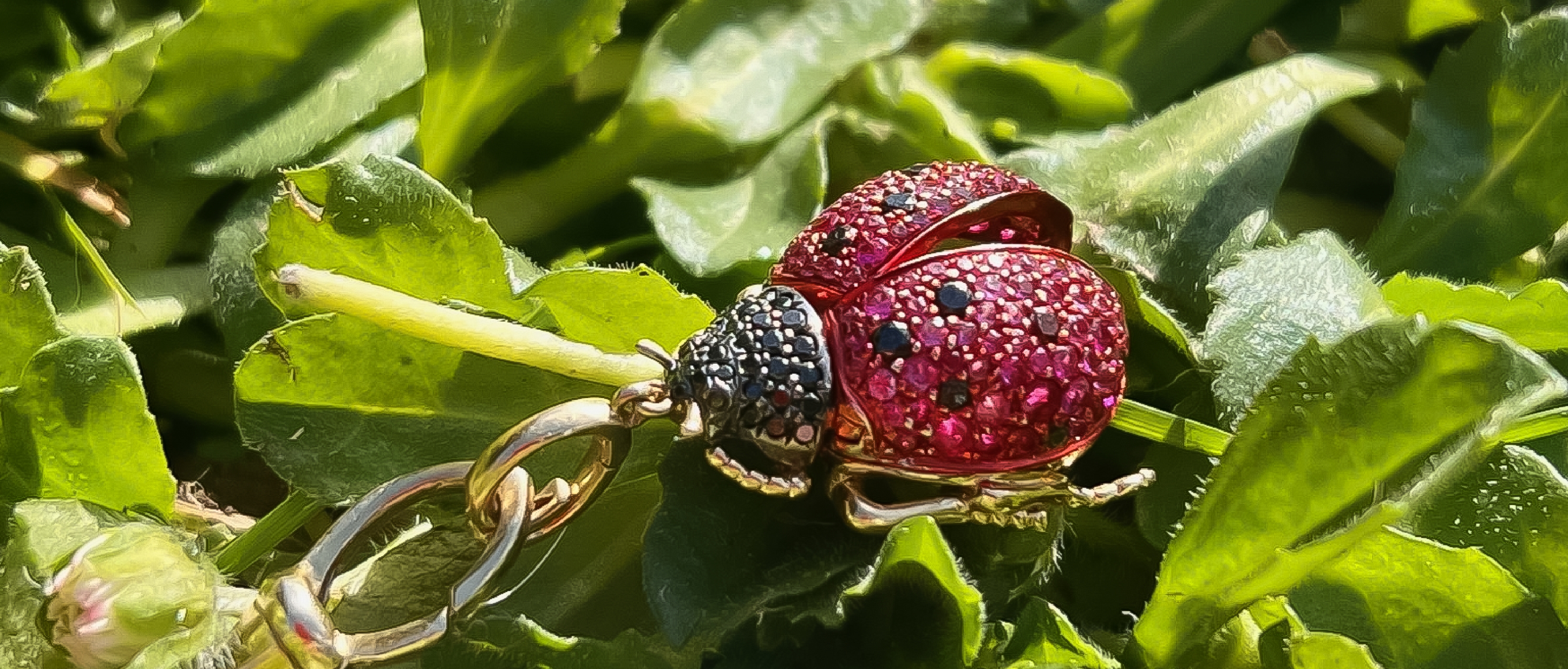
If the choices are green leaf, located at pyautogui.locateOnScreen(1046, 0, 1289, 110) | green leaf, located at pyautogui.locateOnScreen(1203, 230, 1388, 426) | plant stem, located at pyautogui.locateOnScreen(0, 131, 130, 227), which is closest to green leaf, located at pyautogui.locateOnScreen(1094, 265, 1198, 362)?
green leaf, located at pyautogui.locateOnScreen(1203, 230, 1388, 426)

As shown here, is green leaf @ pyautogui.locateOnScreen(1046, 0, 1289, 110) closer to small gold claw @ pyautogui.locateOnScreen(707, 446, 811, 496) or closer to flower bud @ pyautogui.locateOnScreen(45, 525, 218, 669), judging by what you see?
small gold claw @ pyautogui.locateOnScreen(707, 446, 811, 496)

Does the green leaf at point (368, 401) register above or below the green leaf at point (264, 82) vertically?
below

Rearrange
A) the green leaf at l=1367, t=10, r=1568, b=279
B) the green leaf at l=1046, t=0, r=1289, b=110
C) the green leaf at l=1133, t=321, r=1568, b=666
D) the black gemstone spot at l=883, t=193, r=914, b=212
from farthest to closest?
the green leaf at l=1046, t=0, r=1289, b=110 → the green leaf at l=1367, t=10, r=1568, b=279 → the black gemstone spot at l=883, t=193, r=914, b=212 → the green leaf at l=1133, t=321, r=1568, b=666

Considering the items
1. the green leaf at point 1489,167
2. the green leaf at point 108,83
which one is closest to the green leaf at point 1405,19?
the green leaf at point 1489,167

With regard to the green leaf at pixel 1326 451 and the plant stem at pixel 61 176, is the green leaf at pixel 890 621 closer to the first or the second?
the green leaf at pixel 1326 451

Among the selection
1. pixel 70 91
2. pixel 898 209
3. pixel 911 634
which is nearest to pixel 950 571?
pixel 911 634

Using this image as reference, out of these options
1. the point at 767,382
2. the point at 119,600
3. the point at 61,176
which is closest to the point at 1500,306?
the point at 767,382

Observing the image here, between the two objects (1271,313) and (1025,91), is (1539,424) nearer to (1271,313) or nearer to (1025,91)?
(1271,313)
